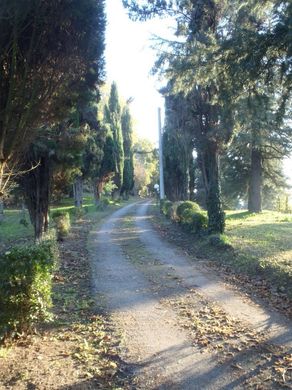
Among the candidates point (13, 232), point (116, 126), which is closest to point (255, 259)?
point (13, 232)

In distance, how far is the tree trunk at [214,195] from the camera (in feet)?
52.8

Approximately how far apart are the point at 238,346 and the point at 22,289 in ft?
9.87

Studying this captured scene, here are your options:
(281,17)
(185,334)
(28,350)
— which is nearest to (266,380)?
(185,334)

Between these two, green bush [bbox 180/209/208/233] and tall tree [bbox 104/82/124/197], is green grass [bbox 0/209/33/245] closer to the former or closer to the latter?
green bush [bbox 180/209/208/233]

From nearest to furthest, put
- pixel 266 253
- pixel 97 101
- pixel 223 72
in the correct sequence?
pixel 223 72, pixel 266 253, pixel 97 101

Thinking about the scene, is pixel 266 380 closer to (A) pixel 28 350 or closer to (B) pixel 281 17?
(A) pixel 28 350

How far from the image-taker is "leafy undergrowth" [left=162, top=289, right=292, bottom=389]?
495 centimetres

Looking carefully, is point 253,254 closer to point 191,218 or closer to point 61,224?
point 191,218

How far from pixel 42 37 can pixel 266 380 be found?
20.8 ft

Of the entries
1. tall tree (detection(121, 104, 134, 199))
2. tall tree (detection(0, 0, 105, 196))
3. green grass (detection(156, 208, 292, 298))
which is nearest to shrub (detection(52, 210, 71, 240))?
green grass (detection(156, 208, 292, 298))

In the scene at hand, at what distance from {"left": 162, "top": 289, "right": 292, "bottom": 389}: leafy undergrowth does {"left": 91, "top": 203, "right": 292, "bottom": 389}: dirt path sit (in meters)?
0.01

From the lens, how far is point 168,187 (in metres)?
43.0

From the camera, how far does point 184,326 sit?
6.71 metres

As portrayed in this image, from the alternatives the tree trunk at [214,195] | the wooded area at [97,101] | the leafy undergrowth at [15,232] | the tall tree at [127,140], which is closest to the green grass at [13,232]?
the leafy undergrowth at [15,232]
